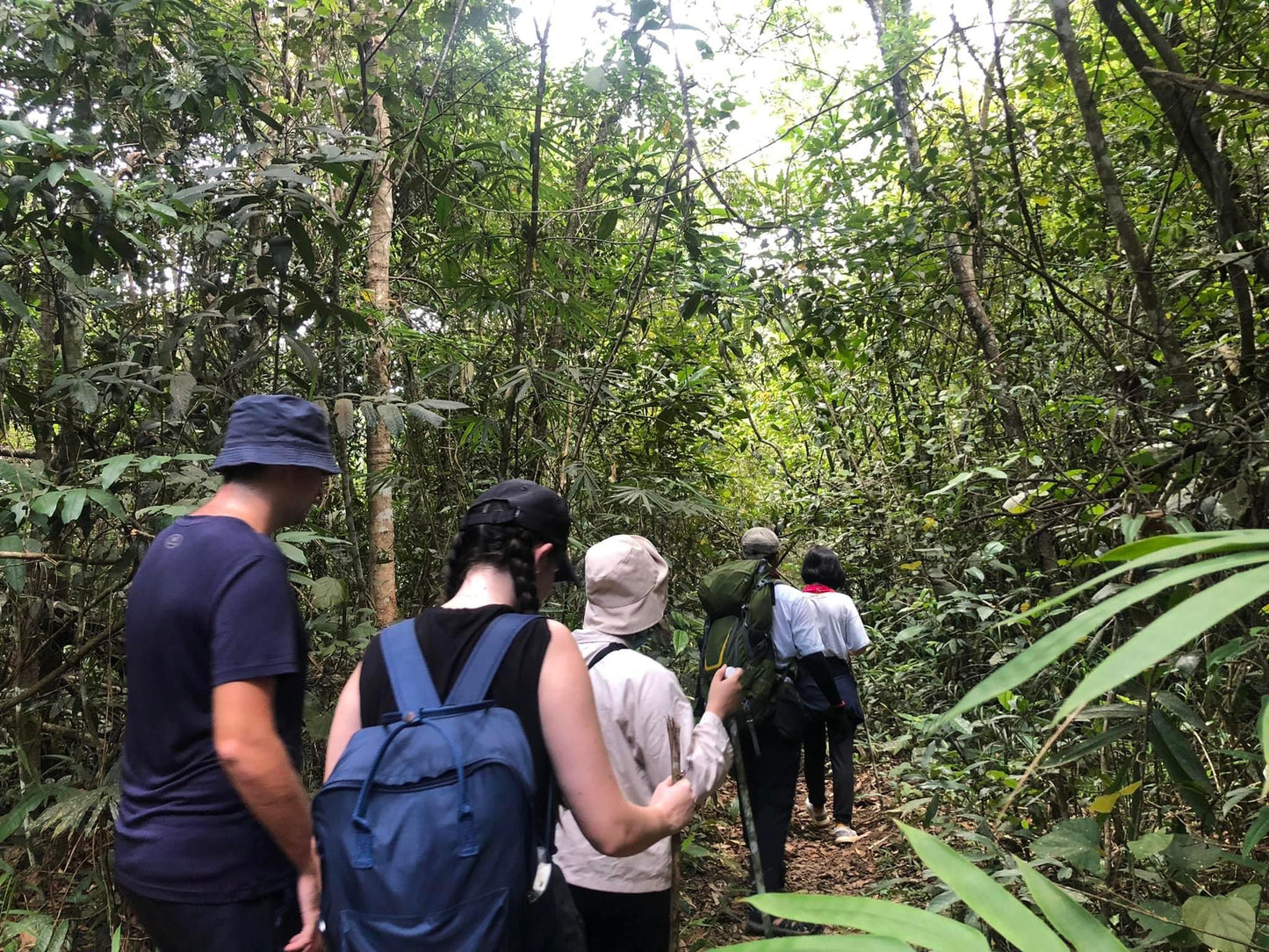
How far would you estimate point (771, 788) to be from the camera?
342 cm

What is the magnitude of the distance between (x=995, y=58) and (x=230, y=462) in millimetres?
3232

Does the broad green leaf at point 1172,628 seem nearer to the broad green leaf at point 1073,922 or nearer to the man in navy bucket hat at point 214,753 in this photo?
the broad green leaf at point 1073,922

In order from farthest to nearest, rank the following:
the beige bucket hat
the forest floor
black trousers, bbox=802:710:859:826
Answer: black trousers, bbox=802:710:859:826
the forest floor
the beige bucket hat

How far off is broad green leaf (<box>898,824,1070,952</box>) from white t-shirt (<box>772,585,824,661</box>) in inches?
115

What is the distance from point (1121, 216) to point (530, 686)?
8.52ft

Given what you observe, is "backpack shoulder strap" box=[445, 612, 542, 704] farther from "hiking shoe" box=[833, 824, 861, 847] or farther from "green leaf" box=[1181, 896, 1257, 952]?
"hiking shoe" box=[833, 824, 861, 847]

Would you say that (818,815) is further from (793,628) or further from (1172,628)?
(1172,628)

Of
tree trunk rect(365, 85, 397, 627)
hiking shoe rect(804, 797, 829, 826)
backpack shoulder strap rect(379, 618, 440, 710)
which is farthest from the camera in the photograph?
hiking shoe rect(804, 797, 829, 826)

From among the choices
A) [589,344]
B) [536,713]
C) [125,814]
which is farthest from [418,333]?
[536,713]

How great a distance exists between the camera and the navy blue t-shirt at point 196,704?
1.44 metres

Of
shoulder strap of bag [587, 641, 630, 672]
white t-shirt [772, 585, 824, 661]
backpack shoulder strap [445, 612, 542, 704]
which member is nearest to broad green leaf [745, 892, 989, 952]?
backpack shoulder strap [445, 612, 542, 704]

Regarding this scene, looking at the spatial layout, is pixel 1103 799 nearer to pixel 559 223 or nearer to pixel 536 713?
pixel 536 713

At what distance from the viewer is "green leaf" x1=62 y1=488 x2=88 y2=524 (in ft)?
6.55

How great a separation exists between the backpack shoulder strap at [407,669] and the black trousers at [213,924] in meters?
0.61
